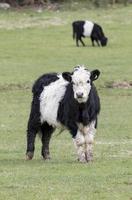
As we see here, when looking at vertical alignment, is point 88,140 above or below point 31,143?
above

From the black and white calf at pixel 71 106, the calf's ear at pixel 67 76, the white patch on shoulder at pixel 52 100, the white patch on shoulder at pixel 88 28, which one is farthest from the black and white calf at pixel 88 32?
the calf's ear at pixel 67 76

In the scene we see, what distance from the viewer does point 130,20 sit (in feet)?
151

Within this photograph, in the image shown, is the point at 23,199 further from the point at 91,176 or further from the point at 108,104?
the point at 108,104

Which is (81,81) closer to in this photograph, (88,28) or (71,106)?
(71,106)

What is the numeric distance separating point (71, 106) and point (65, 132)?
6131 millimetres

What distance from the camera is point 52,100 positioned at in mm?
13492

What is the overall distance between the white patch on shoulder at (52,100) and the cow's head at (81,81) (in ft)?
1.86

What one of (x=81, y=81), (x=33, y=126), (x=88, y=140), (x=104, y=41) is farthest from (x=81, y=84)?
(x=104, y=41)

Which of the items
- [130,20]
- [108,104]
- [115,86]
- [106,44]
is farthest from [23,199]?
[130,20]

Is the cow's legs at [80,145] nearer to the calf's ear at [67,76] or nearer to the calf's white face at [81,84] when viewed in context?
the calf's white face at [81,84]

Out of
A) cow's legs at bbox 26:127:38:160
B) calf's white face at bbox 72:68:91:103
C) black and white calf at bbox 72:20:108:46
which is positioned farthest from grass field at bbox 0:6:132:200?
calf's white face at bbox 72:68:91:103

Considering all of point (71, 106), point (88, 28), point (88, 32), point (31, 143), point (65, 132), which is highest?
point (71, 106)

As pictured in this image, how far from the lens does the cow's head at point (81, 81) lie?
12.6 m

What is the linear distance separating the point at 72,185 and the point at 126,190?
0.78m
